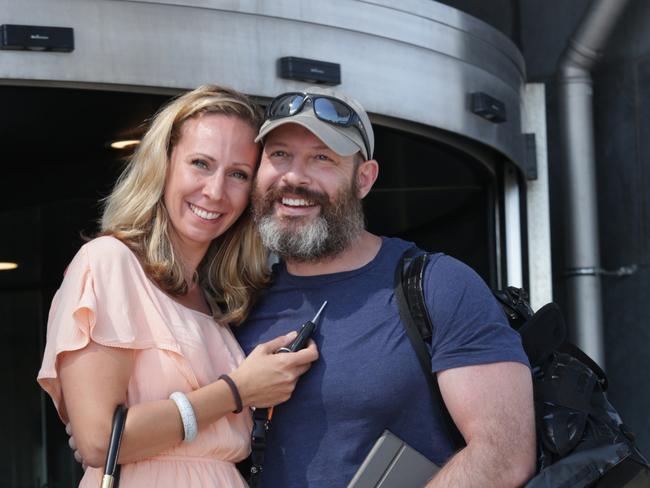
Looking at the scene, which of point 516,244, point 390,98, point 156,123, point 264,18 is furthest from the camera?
point 516,244

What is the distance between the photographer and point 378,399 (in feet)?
10.3

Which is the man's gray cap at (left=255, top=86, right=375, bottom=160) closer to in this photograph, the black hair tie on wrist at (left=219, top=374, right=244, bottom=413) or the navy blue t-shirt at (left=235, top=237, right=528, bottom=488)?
the navy blue t-shirt at (left=235, top=237, right=528, bottom=488)

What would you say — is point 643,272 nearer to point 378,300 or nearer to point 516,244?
point 516,244

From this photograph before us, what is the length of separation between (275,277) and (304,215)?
267 mm

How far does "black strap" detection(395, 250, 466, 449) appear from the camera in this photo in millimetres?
3146

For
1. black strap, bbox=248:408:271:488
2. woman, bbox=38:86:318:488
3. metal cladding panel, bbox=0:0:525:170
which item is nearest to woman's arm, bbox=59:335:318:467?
woman, bbox=38:86:318:488

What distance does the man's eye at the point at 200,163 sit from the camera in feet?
11.1

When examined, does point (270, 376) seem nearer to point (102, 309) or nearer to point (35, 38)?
point (102, 309)

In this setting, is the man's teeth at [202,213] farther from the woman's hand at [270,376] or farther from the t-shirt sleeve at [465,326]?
the t-shirt sleeve at [465,326]

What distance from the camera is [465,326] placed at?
3.09 metres

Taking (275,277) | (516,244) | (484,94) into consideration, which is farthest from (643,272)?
(275,277)

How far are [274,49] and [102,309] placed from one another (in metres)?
2.07

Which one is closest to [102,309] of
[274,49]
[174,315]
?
[174,315]

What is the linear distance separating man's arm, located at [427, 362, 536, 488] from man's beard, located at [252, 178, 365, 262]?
0.52 meters
